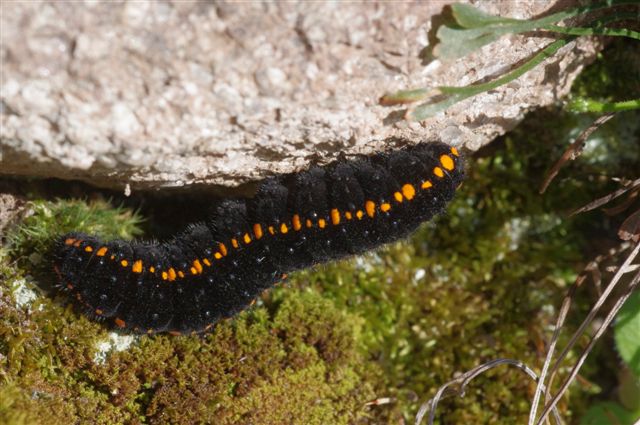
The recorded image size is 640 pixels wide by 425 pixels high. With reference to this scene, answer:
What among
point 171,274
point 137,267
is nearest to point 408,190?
point 171,274

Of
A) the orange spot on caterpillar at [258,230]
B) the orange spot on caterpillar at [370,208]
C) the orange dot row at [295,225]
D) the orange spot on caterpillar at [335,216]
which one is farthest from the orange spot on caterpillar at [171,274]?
the orange spot on caterpillar at [370,208]

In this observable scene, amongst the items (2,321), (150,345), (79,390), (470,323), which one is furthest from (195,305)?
(470,323)

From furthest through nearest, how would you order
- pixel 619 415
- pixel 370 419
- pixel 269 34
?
1. pixel 619 415
2. pixel 370 419
3. pixel 269 34

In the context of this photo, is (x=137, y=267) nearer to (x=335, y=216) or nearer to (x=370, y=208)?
(x=335, y=216)

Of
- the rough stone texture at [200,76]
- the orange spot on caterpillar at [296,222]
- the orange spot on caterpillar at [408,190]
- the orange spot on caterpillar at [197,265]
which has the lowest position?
the orange spot on caterpillar at [197,265]

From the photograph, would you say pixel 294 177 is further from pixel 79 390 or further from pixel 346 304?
pixel 79 390

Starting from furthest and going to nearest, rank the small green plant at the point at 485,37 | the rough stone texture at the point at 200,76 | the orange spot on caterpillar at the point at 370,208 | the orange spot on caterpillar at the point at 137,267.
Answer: the orange spot on caterpillar at the point at 137,267 < the orange spot on caterpillar at the point at 370,208 < the small green plant at the point at 485,37 < the rough stone texture at the point at 200,76

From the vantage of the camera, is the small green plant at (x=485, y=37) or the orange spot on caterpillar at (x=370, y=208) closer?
the small green plant at (x=485, y=37)

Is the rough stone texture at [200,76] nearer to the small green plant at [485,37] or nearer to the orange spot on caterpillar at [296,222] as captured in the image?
the small green plant at [485,37]

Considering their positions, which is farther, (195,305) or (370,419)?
(370,419)
